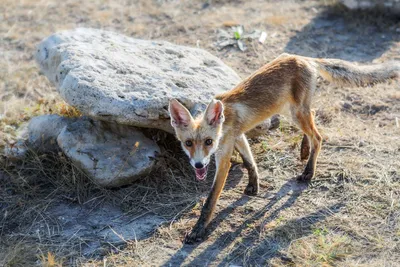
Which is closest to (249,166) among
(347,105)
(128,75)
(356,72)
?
(356,72)

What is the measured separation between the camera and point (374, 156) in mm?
7199

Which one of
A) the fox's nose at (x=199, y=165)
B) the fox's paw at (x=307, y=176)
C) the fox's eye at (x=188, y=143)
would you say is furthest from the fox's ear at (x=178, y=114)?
the fox's paw at (x=307, y=176)

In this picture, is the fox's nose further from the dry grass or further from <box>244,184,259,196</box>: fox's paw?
<box>244,184,259,196</box>: fox's paw

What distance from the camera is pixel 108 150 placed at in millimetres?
7062

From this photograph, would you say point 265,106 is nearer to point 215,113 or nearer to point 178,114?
point 215,113

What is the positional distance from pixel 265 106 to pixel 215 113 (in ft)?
3.27

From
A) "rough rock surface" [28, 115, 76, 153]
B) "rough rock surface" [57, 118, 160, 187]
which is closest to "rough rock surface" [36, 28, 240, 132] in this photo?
"rough rock surface" [57, 118, 160, 187]

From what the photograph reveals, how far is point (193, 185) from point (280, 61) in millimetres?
1946

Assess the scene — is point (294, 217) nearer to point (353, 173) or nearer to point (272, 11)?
point (353, 173)

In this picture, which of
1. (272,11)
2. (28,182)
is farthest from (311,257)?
(272,11)

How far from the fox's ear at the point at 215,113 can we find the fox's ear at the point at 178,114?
0.21 metres

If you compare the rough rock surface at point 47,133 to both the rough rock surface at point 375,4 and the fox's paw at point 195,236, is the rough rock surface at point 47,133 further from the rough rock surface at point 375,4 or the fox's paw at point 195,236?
the rough rock surface at point 375,4

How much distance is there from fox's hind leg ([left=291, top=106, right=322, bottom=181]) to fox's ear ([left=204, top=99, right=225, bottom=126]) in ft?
4.06

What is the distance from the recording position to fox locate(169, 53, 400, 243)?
6.11 meters
